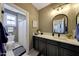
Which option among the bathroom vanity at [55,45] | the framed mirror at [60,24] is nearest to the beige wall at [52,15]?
the framed mirror at [60,24]

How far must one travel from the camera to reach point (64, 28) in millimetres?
1903

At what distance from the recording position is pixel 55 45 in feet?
6.22

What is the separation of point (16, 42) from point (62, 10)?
3.71ft

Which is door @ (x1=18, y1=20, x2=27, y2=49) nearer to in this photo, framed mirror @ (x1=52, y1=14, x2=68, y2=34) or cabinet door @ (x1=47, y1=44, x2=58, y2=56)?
cabinet door @ (x1=47, y1=44, x2=58, y2=56)

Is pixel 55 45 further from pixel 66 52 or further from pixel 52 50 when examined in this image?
pixel 66 52

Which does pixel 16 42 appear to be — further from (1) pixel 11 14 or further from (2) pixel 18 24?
(1) pixel 11 14

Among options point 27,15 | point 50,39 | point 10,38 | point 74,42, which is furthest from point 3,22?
point 74,42

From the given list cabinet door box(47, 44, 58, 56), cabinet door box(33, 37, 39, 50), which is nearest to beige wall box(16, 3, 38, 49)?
cabinet door box(33, 37, 39, 50)

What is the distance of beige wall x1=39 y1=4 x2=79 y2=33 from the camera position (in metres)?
1.86

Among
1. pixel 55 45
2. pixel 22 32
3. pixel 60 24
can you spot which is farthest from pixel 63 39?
pixel 22 32

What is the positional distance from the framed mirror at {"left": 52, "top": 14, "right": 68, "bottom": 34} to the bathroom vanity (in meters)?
0.15

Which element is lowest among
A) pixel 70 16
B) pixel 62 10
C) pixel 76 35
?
pixel 76 35

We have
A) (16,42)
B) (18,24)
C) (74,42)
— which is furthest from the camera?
(16,42)

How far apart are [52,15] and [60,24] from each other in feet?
0.96
